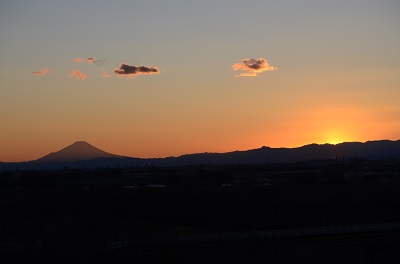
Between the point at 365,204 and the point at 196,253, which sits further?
the point at 365,204

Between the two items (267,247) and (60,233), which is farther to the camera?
(60,233)

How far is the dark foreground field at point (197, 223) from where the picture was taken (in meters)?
61.6

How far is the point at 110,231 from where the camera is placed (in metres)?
87.4

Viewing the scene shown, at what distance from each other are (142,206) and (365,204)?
35535 millimetres

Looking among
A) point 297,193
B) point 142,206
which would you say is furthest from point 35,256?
point 297,193

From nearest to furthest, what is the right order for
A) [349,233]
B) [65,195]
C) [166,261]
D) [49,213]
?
[166,261], [349,233], [49,213], [65,195]

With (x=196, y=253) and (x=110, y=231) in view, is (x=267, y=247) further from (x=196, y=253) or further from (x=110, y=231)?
(x=110, y=231)

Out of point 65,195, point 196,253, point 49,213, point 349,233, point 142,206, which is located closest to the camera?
point 196,253

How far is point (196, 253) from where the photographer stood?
62250 mm

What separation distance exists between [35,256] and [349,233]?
28638 millimetres

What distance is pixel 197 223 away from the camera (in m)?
104

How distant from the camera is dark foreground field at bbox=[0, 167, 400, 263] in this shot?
202 ft

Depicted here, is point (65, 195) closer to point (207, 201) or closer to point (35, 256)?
point (207, 201)

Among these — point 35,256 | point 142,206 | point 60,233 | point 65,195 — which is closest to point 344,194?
point 142,206
